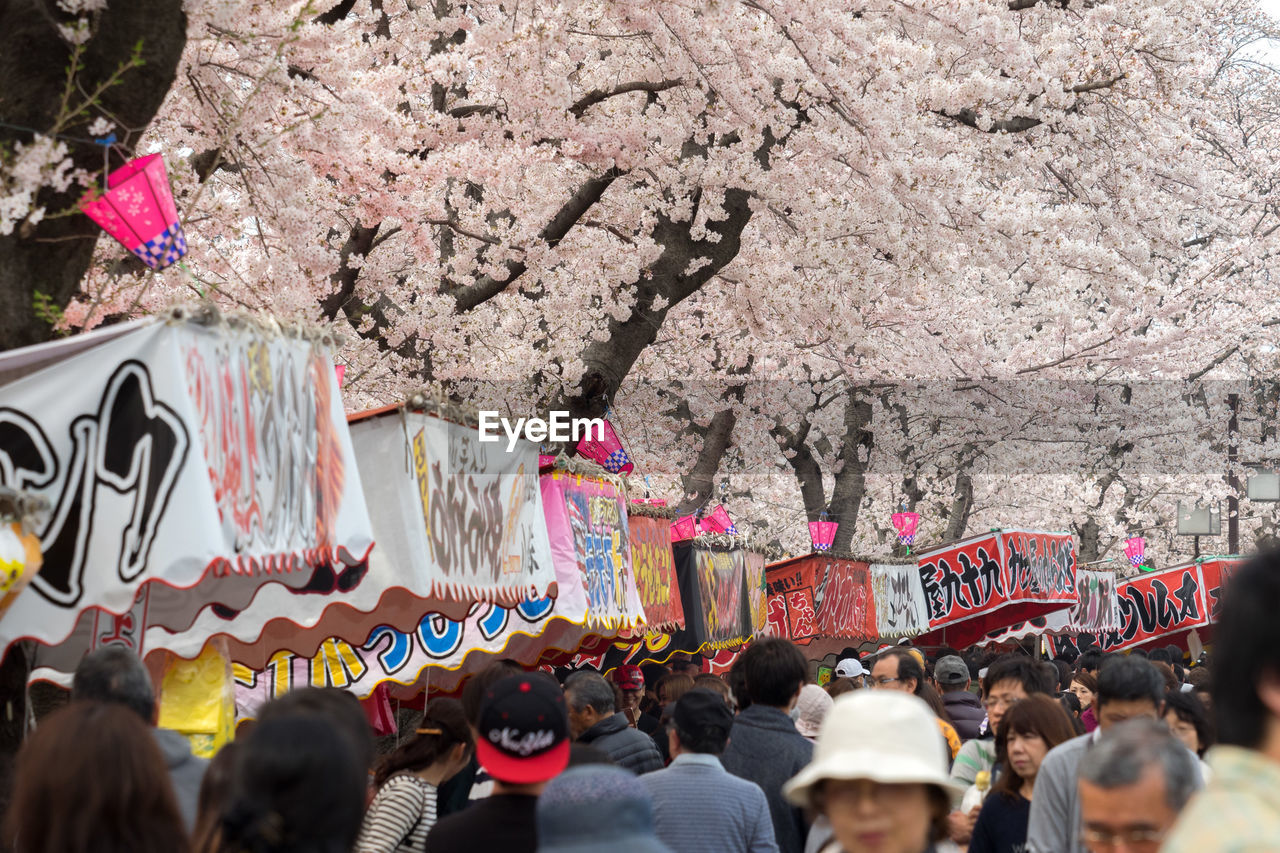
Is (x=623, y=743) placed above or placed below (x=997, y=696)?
below

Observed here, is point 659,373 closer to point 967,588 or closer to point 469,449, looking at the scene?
point 967,588

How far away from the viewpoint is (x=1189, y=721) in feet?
20.8

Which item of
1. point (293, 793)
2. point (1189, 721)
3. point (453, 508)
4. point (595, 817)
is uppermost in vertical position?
point (453, 508)

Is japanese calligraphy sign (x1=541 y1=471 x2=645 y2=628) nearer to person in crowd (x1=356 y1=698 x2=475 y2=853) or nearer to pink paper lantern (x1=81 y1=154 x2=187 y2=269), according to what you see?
person in crowd (x1=356 y1=698 x2=475 y2=853)

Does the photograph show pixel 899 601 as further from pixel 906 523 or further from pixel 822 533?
pixel 906 523

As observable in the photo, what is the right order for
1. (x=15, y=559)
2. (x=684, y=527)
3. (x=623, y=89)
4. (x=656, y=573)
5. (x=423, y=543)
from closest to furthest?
1. (x=15, y=559)
2. (x=423, y=543)
3. (x=623, y=89)
4. (x=656, y=573)
5. (x=684, y=527)

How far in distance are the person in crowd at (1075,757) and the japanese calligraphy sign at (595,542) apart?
4.98 m

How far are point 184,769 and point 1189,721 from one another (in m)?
4.37

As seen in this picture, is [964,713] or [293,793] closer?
[293,793]

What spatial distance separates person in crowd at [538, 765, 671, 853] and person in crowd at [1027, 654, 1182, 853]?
2223 mm

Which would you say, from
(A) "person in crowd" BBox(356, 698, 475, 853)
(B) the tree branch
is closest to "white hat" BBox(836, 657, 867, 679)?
(B) the tree branch

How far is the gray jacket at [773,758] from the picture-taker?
6.16m

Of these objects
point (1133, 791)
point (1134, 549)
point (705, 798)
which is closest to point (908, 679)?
point (705, 798)

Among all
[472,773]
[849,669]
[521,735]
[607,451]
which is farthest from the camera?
[607,451]
